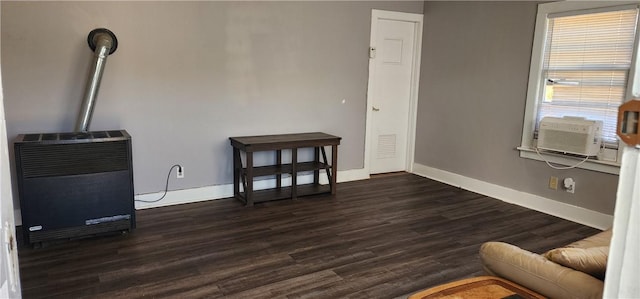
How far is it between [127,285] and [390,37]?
3.92 metres

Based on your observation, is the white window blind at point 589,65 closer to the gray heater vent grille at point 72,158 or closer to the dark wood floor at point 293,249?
the dark wood floor at point 293,249

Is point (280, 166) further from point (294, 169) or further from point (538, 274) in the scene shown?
point (538, 274)

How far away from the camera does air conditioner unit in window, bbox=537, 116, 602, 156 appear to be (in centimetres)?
369

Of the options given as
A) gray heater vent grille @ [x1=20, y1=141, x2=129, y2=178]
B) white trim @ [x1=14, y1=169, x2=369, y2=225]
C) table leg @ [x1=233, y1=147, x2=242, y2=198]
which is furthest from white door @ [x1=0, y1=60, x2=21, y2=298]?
table leg @ [x1=233, y1=147, x2=242, y2=198]

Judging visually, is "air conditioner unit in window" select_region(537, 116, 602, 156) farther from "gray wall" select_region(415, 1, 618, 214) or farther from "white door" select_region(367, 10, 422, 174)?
"white door" select_region(367, 10, 422, 174)

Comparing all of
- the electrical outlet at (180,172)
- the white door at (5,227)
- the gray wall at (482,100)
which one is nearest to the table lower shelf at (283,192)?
the electrical outlet at (180,172)

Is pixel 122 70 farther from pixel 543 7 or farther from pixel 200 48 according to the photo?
pixel 543 7

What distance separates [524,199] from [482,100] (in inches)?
44.0

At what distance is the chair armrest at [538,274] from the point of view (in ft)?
4.91

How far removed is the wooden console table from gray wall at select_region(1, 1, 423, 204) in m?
0.17

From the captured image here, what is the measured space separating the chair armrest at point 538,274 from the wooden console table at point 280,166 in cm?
259

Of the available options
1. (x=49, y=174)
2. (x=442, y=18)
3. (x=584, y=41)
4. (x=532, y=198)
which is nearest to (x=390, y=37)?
(x=442, y=18)

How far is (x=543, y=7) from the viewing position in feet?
13.2

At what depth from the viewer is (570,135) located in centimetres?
380
